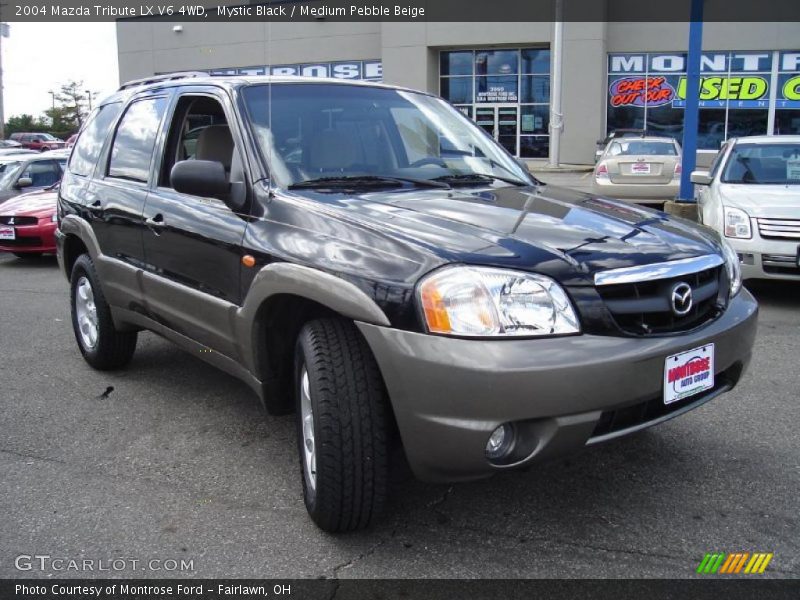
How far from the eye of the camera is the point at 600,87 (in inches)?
1142

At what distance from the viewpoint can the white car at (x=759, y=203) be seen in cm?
671

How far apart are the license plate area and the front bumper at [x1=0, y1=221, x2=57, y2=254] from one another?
928 cm

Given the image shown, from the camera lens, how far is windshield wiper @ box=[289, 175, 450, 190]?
135 inches

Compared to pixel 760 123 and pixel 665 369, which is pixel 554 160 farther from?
pixel 665 369

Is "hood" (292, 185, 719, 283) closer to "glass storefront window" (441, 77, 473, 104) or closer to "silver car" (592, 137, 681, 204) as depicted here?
"silver car" (592, 137, 681, 204)

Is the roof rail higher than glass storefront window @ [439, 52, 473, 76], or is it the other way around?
glass storefront window @ [439, 52, 473, 76]

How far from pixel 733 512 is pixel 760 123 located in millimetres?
28522

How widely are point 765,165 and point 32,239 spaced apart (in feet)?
29.0

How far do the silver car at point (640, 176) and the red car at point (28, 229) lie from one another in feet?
28.2

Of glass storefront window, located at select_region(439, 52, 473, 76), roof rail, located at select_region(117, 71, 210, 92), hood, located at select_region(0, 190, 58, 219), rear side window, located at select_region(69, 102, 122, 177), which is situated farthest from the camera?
glass storefront window, located at select_region(439, 52, 473, 76)

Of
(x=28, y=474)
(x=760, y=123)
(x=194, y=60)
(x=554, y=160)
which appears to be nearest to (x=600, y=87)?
(x=554, y=160)

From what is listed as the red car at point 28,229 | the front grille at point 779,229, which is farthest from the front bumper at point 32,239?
the front grille at point 779,229

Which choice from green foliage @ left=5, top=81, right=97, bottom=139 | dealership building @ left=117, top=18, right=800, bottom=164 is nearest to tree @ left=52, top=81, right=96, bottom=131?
green foliage @ left=5, top=81, right=97, bottom=139

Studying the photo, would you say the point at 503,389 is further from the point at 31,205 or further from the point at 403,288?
the point at 31,205
